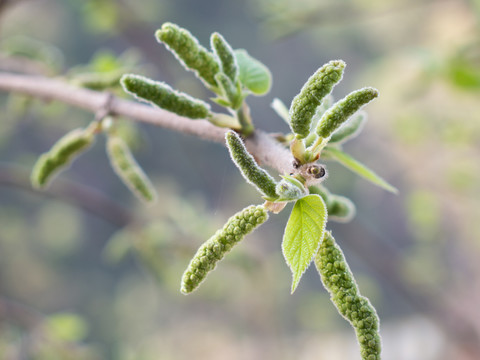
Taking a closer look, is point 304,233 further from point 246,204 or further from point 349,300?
point 246,204

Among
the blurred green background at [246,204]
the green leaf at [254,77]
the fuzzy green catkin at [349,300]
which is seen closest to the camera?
the fuzzy green catkin at [349,300]

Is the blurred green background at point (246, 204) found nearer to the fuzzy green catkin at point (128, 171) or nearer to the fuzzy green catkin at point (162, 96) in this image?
the fuzzy green catkin at point (128, 171)

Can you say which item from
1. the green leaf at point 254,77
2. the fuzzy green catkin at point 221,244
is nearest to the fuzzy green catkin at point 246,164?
the fuzzy green catkin at point 221,244

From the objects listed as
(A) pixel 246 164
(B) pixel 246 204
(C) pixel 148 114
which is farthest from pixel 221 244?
(B) pixel 246 204

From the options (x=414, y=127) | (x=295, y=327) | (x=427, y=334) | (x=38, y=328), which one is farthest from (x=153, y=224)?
(x=427, y=334)

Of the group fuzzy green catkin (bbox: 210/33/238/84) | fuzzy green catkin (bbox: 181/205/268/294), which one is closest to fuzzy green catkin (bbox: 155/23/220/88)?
fuzzy green catkin (bbox: 210/33/238/84)

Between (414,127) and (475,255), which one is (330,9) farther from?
(475,255)

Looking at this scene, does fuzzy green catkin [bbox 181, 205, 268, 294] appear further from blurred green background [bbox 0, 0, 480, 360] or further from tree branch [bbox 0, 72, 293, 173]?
blurred green background [bbox 0, 0, 480, 360]
